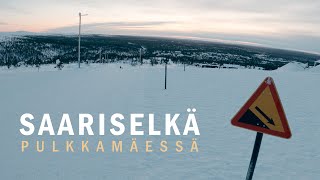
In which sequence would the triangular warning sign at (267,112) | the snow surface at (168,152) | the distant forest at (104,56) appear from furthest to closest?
the distant forest at (104,56) < the snow surface at (168,152) < the triangular warning sign at (267,112)

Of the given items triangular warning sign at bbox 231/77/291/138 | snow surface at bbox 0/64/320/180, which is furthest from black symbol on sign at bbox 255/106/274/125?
snow surface at bbox 0/64/320/180

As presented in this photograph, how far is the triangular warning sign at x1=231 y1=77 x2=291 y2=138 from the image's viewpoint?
3.39 metres

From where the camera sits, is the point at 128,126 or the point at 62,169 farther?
the point at 128,126

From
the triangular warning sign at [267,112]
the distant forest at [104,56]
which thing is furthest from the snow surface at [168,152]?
the distant forest at [104,56]

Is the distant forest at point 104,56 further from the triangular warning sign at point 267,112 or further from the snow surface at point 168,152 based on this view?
the triangular warning sign at point 267,112

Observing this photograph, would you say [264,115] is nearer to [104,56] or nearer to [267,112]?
[267,112]

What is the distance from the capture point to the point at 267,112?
3.43 m

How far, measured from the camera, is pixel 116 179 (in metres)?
5.23

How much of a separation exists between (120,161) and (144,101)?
643 centimetres

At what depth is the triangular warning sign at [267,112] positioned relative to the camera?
339 cm

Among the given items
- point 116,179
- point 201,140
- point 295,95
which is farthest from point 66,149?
point 295,95

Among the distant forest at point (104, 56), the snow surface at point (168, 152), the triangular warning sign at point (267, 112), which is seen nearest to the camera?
the triangular warning sign at point (267, 112)

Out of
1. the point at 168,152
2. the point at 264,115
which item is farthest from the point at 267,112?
the point at 168,152

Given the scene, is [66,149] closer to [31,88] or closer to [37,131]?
[37,131]
